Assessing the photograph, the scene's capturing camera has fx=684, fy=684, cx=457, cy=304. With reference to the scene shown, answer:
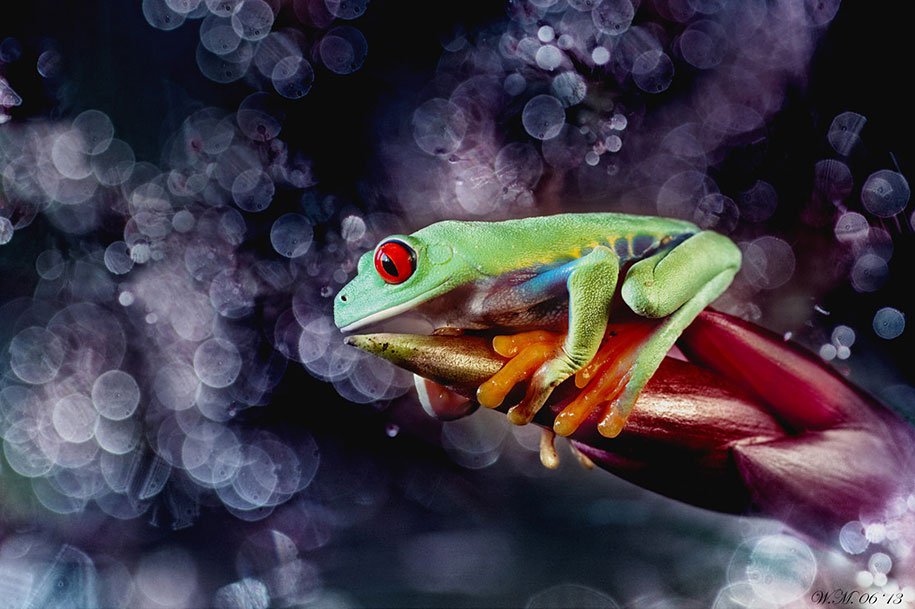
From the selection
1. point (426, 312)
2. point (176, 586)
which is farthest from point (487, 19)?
point (176, 586)

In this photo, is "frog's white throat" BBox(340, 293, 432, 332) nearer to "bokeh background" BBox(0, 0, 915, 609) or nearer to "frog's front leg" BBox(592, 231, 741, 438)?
"frog's front leg" BBox(592, 231, 741, 438)

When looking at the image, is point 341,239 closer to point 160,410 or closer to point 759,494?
point 759,494

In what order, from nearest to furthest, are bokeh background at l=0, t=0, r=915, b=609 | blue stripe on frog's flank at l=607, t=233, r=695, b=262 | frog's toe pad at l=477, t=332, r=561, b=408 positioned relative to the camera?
frog's toe pad at l=477, t=332, r=561, b=408, blue stripe on frog's flank at l=607, t=233, r=695, b=262, bokeh background at l=0, t=0, r=915, b=609

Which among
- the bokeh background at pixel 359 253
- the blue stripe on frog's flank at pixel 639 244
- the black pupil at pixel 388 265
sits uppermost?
the blue stripe on frog's flank at pixel 639 244

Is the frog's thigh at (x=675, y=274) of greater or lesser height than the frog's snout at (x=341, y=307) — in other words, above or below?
above

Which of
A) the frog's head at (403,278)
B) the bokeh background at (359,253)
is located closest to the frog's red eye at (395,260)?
the frog's head at (403,278)

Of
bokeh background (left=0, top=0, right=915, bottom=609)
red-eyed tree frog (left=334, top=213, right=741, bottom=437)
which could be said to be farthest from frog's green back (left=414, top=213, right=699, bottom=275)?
bokeh background (left=0, top=0, right=915, bottom=609)

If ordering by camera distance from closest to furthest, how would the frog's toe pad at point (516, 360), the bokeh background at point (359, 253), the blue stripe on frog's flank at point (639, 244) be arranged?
the frog's toe pad at point (516, 360) < the blue stripe on frog's flank at point (639, 244) < the bokeh background at point (359, 253)

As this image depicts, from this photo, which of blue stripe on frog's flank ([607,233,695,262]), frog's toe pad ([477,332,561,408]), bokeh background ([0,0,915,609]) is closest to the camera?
frog's toe pad ([477,332,561,408])

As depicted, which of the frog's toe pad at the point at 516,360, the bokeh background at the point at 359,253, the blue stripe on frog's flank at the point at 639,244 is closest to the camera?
the frog's toe pad at the point at 516,360

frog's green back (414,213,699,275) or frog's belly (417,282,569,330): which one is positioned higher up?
frog's green back (414,213,699,275)

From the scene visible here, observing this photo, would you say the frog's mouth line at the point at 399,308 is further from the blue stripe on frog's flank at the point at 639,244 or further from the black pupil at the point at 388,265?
the blue stripe on frog's flank at the point at 639,244
